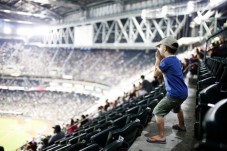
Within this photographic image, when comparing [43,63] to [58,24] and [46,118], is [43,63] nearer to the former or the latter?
[58,24]

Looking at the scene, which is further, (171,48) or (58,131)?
(58,131)

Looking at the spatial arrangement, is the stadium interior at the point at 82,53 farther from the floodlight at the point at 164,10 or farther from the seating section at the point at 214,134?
the seating section at the point at 214,134

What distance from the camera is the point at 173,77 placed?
4160 mm

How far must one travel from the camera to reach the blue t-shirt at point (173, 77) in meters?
4.11

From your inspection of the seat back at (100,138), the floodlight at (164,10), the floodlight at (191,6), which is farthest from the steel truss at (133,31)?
the seat back at (100,138)

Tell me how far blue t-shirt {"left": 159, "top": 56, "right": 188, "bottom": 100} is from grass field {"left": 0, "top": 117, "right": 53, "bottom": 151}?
22662 millimetres

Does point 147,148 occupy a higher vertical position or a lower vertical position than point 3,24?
lower

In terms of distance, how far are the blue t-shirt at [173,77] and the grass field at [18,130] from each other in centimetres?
2266

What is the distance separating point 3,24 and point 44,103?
19.5 metres

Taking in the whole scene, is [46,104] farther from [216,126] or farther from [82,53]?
[216,126]

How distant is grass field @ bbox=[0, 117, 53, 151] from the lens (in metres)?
26.3

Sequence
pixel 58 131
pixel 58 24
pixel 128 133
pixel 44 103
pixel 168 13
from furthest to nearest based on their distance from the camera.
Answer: pixel 58 24, pixel 44 103, pixel 168 13, pixel 58 131, pixel 128 133

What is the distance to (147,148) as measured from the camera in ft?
13.3

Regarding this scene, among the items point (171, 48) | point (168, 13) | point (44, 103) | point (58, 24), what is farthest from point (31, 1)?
point (171, 48)
